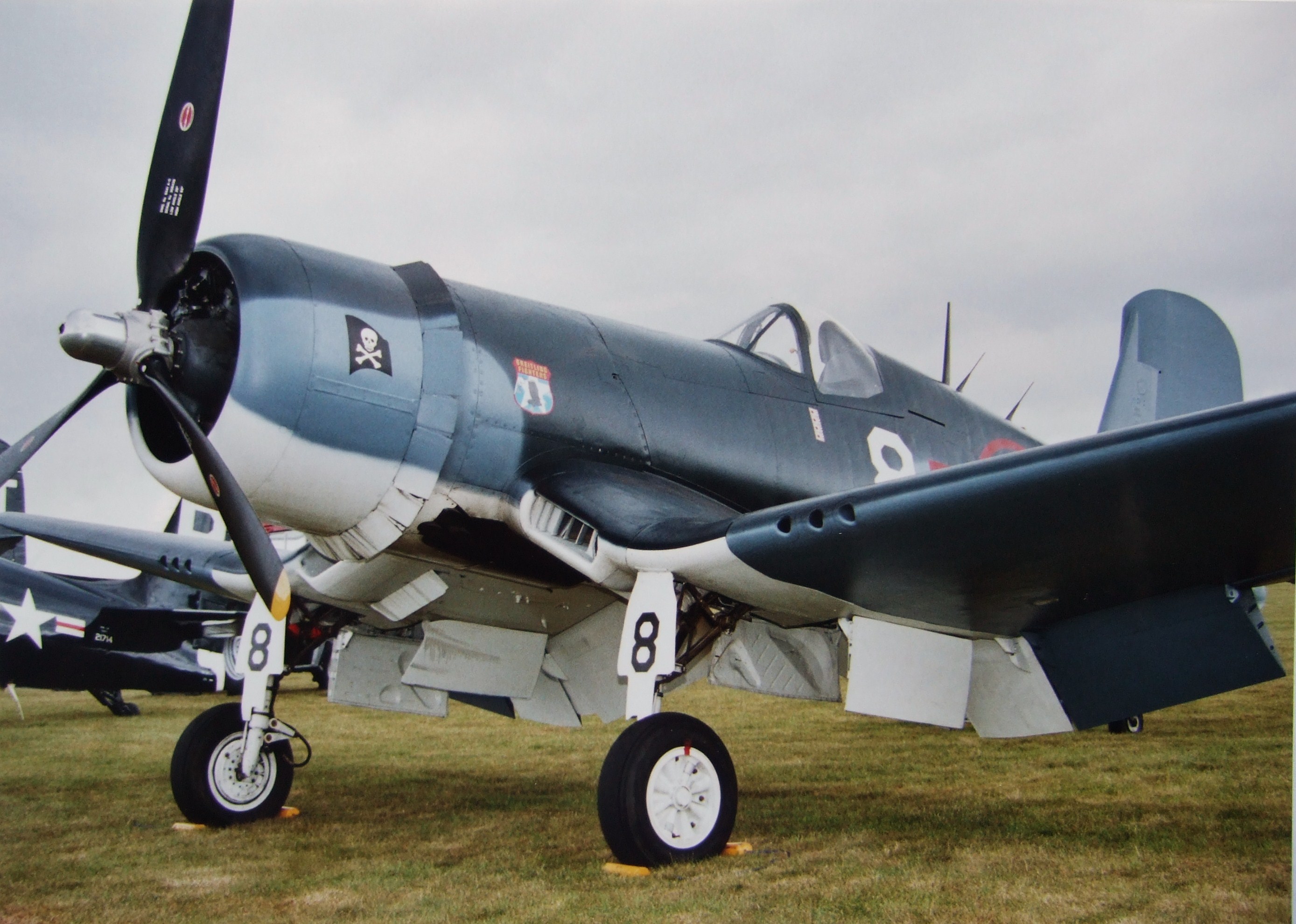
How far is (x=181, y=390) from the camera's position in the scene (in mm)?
4613

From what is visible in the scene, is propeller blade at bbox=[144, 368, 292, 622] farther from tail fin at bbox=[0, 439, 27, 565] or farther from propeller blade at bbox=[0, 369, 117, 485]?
tail fin at bbox=[0, 439, 27, 565]

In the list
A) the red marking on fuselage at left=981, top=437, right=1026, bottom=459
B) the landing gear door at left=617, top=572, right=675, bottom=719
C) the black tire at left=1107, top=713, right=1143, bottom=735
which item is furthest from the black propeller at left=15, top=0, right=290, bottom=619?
the black tire at left=1107, top=713, right=1143, bottom=735

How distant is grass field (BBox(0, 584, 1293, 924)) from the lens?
3934 millimetres

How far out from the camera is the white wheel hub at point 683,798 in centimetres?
446

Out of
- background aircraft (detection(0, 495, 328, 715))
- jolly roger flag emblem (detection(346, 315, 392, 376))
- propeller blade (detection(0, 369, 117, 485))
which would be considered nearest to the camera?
jolly roger flag emblem (detection(346, 315, 392, 376))

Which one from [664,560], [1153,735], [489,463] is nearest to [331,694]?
[489,463]

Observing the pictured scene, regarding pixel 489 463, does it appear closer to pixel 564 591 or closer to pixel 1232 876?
pixel 564 591

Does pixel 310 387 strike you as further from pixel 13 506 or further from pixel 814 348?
pixel 13 506

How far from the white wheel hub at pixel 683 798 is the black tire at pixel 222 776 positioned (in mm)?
2807

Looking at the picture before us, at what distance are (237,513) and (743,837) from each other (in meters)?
2.85

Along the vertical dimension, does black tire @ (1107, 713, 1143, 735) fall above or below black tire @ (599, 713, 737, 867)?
above

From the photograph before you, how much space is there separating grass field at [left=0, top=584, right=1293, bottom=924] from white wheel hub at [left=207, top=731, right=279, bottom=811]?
0.27 meters

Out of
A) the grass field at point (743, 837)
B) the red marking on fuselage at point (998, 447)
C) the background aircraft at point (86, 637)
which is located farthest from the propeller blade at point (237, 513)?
the background aircraft at point (86, 637)

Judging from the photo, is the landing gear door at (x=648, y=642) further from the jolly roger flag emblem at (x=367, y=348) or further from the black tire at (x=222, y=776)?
the black tire at (x=222, y=776)
